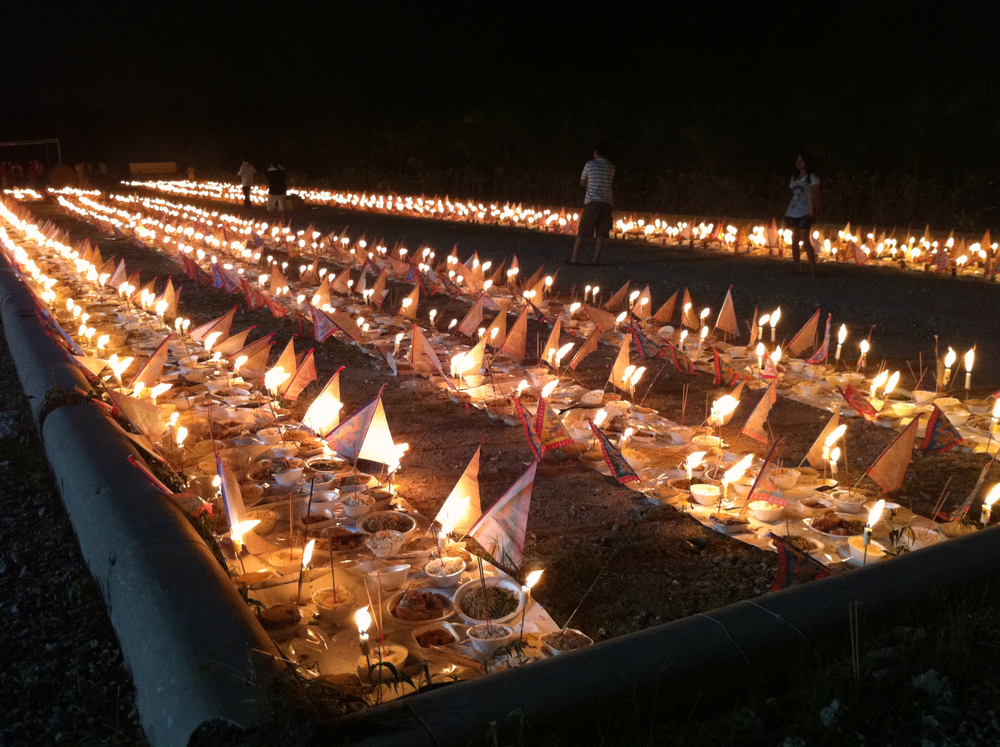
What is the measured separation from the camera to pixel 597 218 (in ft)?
40.5

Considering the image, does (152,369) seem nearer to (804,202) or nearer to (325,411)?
(325,411)

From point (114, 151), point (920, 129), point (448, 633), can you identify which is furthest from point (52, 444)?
point (114, 151)

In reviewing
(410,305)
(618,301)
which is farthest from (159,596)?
(618,301)

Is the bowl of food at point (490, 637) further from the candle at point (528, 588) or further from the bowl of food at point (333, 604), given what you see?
the bowl of food at point (333, 604)

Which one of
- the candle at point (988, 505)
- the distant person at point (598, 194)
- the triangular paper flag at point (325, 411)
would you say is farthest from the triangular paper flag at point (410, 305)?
the candle at point (988, 505)

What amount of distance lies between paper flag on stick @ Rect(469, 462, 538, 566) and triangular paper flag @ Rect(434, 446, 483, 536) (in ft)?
0.30

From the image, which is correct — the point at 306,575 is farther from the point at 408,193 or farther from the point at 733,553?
the point at 408,193

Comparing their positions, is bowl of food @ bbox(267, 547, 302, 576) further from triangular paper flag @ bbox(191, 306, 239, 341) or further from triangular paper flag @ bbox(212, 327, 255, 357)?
triangular paper flag @ bbox(191, 306, 239, 341)

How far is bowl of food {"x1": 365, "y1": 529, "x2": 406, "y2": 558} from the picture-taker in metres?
3.79

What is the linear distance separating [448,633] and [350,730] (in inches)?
36.7

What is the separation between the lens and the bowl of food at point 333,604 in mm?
3318

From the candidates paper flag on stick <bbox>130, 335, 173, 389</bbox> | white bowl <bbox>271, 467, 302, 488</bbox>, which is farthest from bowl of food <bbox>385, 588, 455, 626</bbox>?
paper flag on stick <bbox>130, 335, 173, 389</bbox>

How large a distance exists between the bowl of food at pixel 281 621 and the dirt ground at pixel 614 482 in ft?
3.41

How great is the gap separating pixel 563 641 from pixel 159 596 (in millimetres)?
1381
